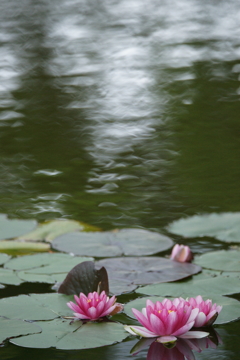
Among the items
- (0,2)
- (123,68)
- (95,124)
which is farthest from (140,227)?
(0,2)

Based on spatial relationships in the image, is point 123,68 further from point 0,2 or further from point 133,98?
point 0,2

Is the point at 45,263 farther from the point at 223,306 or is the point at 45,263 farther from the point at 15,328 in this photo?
the point at 223,306

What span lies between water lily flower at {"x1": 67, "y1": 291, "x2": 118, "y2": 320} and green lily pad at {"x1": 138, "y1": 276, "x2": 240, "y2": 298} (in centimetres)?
21

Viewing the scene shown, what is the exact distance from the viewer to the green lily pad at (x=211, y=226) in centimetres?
192

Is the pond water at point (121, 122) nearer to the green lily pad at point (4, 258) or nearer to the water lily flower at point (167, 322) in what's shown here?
the water lily flower at point (167, 322)

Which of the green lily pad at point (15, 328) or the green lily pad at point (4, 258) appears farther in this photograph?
the green lily pad at point (4, 258)

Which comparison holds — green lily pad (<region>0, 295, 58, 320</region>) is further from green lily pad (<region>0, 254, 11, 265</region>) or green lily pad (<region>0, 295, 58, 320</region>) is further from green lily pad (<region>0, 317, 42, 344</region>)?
green lily pad (<region>0, 254, 11, 265</region>)

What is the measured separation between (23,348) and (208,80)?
336 centimetres

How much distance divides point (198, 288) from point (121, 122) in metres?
1.96

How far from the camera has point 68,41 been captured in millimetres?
5520

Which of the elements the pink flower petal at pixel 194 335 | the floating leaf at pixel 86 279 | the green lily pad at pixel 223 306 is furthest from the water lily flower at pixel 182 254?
the pink flower petal at pixel 194 335

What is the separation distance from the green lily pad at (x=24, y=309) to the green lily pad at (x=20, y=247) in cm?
47

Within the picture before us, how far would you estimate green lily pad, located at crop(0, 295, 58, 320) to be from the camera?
1.24 meters

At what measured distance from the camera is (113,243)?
6.04ft
